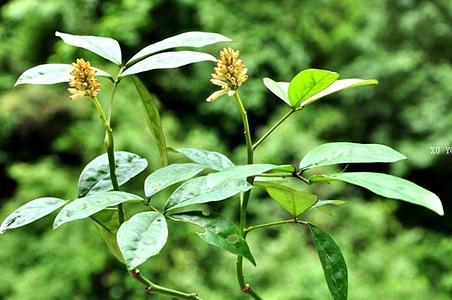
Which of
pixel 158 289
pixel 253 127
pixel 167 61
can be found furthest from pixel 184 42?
pixel 253 127

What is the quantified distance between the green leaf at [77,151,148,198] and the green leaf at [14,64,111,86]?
5cm

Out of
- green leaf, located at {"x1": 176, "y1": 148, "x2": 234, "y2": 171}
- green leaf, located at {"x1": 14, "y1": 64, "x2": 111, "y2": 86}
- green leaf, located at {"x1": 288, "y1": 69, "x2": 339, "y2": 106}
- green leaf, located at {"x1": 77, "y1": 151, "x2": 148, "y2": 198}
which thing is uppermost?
green leaf, located at {"x1": 14, "y1": 64, "x2": 111, "y2": 86}

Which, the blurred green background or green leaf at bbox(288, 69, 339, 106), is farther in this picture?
the blurred green background

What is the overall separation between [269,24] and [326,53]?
1.00 feet

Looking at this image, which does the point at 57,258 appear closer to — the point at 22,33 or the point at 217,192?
the point at 22,33

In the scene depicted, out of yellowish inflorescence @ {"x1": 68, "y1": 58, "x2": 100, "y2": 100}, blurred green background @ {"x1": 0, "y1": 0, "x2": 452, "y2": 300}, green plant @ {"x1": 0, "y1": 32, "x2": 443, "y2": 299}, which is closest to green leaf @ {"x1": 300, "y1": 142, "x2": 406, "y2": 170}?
green plant @ {"x1": 0, "y1": 32, "x2": 443, "y2": 299}

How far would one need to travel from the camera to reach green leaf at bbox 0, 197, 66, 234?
0.29m

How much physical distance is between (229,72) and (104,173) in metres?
0.10

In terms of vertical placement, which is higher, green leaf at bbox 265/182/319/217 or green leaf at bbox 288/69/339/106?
green leaf at bbox 288/69/339/106

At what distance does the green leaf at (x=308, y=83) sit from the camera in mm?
300

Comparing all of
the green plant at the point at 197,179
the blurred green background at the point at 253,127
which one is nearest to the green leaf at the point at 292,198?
the green plant at the point at 197,179

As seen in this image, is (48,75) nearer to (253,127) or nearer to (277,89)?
(277,89)

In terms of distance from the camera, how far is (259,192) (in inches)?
80.0

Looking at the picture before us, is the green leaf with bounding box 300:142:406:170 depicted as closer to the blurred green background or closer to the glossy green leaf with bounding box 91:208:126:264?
the glossy green leaf with bounding box 91:208:126:264
